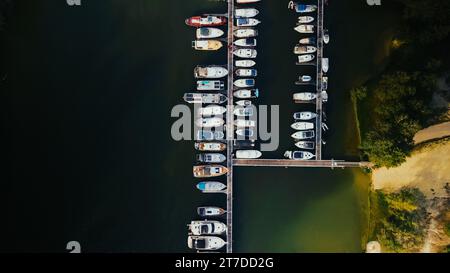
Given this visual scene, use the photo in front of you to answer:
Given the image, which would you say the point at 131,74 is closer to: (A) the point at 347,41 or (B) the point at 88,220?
(B) the point at 88,220

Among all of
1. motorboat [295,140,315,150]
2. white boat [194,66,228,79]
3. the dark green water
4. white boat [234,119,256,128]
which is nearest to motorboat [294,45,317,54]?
the dark green water

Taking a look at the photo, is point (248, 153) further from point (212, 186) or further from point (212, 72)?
point (212, 72)

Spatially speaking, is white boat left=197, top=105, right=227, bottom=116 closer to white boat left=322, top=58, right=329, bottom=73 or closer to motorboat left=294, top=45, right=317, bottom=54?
motorboat left=294, top=45, right=317, bottom=54

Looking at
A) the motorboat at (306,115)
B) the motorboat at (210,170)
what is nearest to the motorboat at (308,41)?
the motorboat at (306,115)

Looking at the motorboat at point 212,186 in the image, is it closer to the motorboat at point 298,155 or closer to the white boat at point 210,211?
the white boat at point 210,211

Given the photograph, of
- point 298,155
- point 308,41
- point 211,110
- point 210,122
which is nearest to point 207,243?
point 210,122
